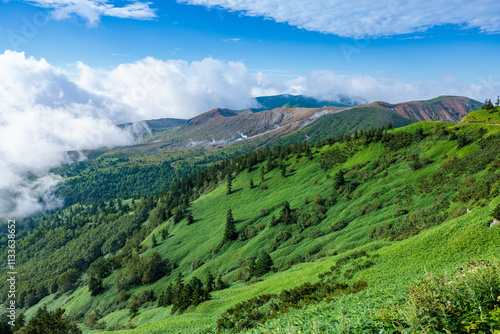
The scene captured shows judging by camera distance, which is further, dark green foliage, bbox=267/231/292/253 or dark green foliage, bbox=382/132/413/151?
dark green foliage, bbox=382/132/413/151

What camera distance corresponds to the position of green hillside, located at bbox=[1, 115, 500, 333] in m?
14.9

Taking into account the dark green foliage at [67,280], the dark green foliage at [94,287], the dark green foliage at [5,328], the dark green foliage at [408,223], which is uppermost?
the dark green foliage at [408,223]

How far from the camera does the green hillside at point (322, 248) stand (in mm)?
14945

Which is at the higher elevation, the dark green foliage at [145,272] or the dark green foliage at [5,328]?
the dark green foliage at [5,328]

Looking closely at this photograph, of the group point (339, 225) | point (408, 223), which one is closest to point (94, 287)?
point (339, 225)

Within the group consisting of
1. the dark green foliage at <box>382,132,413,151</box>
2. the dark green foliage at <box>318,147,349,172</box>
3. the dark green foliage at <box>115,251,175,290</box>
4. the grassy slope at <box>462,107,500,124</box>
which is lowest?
the dark green foliage at <box>115,251,175,290</box>

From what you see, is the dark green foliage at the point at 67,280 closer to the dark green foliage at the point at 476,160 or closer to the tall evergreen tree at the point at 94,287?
the tall evergreen tree at the point at 94,287

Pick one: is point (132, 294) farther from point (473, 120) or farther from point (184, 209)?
point (473, 120)

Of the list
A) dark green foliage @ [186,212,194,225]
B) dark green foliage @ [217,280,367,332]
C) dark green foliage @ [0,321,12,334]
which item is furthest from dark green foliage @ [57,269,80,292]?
dark green foliage @ [217,280,367,332]

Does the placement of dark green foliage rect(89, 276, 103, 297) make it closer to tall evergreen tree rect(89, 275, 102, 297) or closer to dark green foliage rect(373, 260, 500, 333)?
tall evergreen tree rect(89, 275, 102, 297)

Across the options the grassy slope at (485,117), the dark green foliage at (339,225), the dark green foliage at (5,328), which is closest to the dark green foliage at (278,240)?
the dark green foliage at (339,225)

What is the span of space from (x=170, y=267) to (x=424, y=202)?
10232cm

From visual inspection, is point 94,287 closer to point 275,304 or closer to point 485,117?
point 275,304

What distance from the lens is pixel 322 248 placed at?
252 ft
